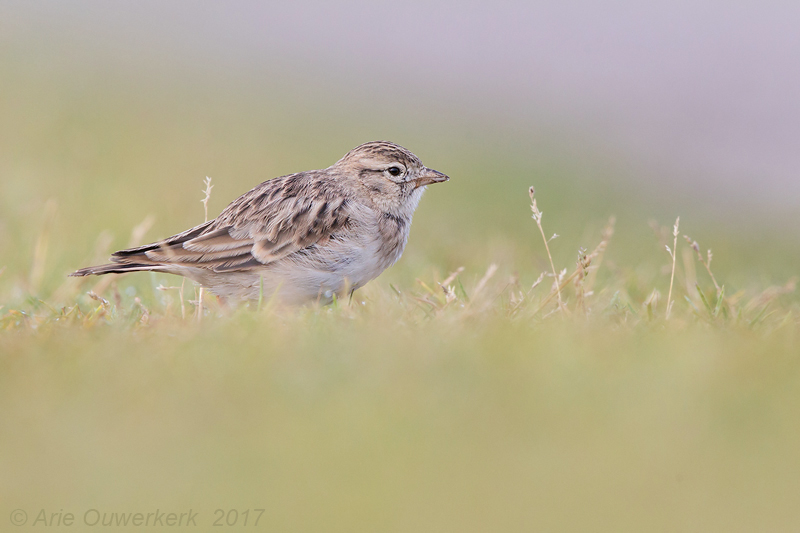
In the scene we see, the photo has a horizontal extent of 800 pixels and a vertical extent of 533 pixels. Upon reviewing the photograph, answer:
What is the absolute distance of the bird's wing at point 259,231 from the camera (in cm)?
605

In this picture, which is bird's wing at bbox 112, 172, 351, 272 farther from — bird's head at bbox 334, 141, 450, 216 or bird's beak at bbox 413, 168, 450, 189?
bird's beak at bbox 413, 168, 450, 189

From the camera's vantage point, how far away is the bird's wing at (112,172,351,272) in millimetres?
6055

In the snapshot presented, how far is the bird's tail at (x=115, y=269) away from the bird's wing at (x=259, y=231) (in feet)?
0.24

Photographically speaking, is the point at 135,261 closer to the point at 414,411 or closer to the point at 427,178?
the point at 427,178

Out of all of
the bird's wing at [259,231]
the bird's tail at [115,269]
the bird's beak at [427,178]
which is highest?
the bird's beak at [427,178]

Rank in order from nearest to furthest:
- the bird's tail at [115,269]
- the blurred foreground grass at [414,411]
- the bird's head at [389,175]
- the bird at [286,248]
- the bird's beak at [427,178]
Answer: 1. the blurred foreground grass at [414,411]
2. the bird's tail at [115,269]
3. the bird at [286,248]
4. the bird's head at [389,175]
5. the bird's beak at [427,178]

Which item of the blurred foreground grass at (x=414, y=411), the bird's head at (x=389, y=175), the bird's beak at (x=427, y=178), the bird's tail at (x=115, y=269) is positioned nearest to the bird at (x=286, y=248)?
the bird's tail at (x=115, y=269)

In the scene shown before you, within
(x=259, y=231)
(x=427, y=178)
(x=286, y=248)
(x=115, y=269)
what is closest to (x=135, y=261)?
(x=115, y=269)

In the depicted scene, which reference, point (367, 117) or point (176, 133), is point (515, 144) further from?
point (176, 133)

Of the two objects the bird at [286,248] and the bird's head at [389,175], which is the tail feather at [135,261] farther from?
the bird's head at [389,175]

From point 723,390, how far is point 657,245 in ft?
31.0

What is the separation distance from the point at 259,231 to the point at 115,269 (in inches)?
39.0

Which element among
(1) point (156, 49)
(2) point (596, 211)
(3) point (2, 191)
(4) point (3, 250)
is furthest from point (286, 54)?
(4) point (3, 250)

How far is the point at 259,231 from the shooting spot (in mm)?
6207
